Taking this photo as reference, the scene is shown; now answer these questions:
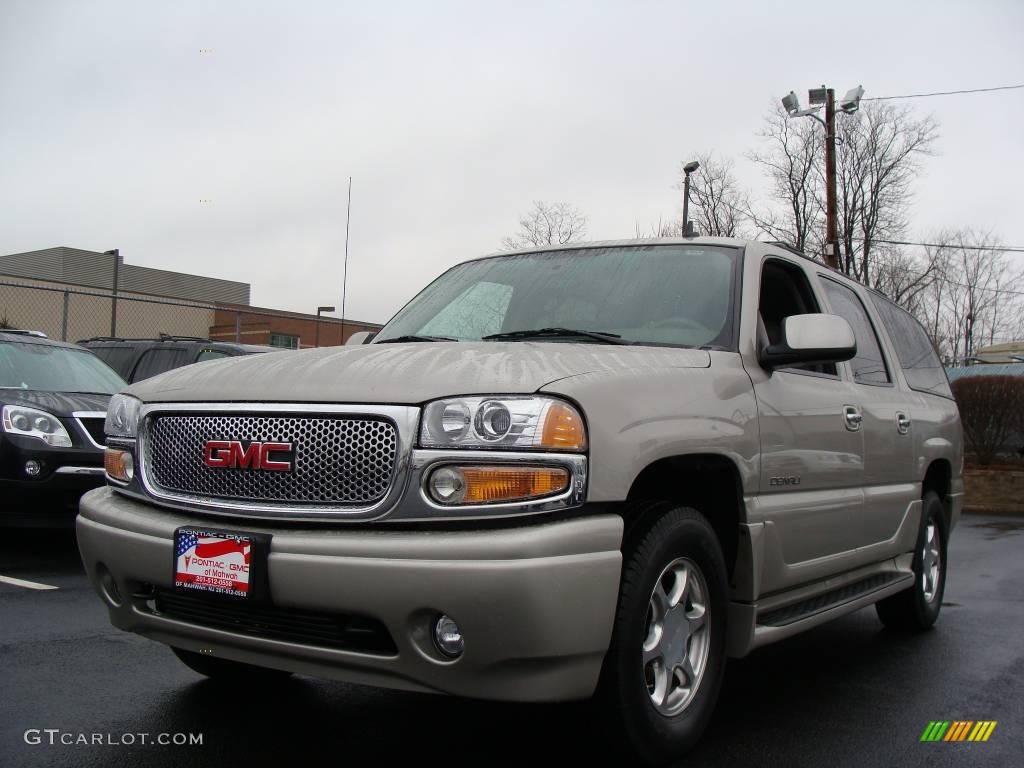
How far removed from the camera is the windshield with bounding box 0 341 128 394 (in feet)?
24.4

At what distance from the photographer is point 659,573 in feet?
9.89

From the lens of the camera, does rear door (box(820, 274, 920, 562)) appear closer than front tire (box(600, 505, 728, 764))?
No

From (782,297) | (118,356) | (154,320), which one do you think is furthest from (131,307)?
(782,297)

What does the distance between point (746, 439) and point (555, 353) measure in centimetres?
79

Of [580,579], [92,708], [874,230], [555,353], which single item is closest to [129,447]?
[92,708]

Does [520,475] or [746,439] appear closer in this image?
[520,475]

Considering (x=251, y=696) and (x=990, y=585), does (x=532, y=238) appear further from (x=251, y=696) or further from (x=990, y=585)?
(x=251, y=696)

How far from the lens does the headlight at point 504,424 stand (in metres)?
2.76

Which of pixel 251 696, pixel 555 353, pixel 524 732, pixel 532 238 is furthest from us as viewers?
pixel 532 238

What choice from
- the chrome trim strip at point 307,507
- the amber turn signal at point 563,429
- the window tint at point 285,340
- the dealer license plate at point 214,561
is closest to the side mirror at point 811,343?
the amber turn signal at point 563,429

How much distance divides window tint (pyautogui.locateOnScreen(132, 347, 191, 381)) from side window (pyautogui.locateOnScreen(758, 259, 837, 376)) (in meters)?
7.91

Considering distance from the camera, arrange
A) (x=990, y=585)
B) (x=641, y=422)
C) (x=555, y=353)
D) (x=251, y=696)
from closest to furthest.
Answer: (x=641, y=422) → (x=555, y=353) → (x=251, y=696) → (x=990, y=585)

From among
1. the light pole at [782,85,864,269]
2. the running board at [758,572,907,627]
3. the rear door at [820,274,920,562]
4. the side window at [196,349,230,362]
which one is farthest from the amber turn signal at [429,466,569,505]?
the light pole at [782,85,864,269]

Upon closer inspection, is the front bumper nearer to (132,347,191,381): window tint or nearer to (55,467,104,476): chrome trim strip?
(55,467,104,476): chrome trim strip
